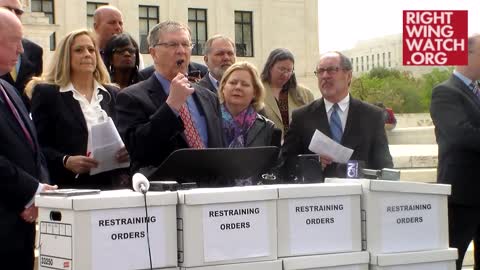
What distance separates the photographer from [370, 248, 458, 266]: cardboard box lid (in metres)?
4.33

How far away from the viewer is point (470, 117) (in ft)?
20.9

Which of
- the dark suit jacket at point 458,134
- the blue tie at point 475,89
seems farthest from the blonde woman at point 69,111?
the blue tie at point 475,89

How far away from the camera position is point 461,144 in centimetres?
625

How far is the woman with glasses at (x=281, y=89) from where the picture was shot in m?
7.41

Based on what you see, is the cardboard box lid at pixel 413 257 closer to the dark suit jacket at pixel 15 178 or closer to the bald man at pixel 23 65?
the dark suit jacket at pixel 15 178

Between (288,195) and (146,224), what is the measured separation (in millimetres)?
768

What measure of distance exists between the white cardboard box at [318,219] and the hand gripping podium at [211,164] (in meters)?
0.31

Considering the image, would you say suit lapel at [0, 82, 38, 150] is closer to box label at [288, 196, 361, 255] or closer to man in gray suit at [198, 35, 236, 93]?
box label at [288, 196, 361, 255]

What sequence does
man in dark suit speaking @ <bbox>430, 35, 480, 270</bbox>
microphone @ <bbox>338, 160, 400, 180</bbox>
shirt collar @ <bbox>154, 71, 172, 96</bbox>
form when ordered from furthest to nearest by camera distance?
1. man in dark suit speaking @ <bbox>430, 35, 480, 270</bbox>
2. shirt collar @ <bbox>154, 71, 172, 96</bbox>
3. microphone @ <bbox>338, 160, 400, 180</bbox>

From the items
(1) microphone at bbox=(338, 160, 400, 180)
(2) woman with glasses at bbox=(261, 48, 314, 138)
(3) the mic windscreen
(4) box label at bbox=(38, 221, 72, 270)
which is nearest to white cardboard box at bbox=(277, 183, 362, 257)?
(1) microphone at bbox=(338, 160, 400, 180)

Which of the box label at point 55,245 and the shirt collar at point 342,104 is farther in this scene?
the shirt collar at point 342,104

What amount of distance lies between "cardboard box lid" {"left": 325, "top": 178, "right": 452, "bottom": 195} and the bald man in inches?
118

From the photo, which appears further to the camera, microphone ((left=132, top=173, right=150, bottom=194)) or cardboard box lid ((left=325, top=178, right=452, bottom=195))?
cardboard box lid ((left=325, top=178, right=452, bottom=195))

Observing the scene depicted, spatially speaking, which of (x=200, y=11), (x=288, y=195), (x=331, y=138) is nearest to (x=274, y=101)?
(x=331, y=138)
